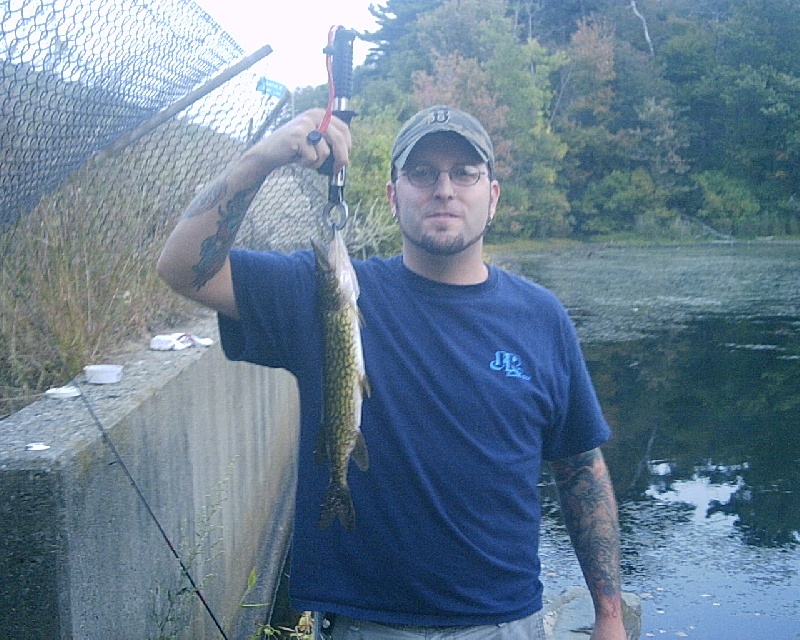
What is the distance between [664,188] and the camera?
5509cm

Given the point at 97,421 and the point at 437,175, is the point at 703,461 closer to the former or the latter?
the point at 437,175

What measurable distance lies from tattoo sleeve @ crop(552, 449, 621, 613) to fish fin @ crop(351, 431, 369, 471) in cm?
92

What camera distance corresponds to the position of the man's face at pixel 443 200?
9.67 ft

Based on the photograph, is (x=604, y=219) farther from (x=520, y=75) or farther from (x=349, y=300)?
(x=349, y=300)

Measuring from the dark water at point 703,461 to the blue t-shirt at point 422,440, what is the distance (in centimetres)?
327

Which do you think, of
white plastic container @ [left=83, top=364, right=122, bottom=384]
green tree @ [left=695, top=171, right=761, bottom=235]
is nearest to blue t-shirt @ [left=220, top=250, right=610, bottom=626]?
white plastic container @ [left=83, top=364, right=122, bottom=384]

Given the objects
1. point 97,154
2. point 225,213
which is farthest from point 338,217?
point 97,154

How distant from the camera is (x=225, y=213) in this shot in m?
2.85

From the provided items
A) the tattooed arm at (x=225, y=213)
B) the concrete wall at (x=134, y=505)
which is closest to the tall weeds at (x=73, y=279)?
the concrete wall at (x=134, y=505)

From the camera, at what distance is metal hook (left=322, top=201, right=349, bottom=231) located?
2.72 meters

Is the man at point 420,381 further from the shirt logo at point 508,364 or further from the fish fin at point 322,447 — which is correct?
the fish fin at point 322,447

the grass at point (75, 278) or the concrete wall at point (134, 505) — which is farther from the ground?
the grass at point (75, 278)

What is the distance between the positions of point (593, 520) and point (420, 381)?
0.95 meters

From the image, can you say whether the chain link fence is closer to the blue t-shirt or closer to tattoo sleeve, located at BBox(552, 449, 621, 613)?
the blue t-shirt
